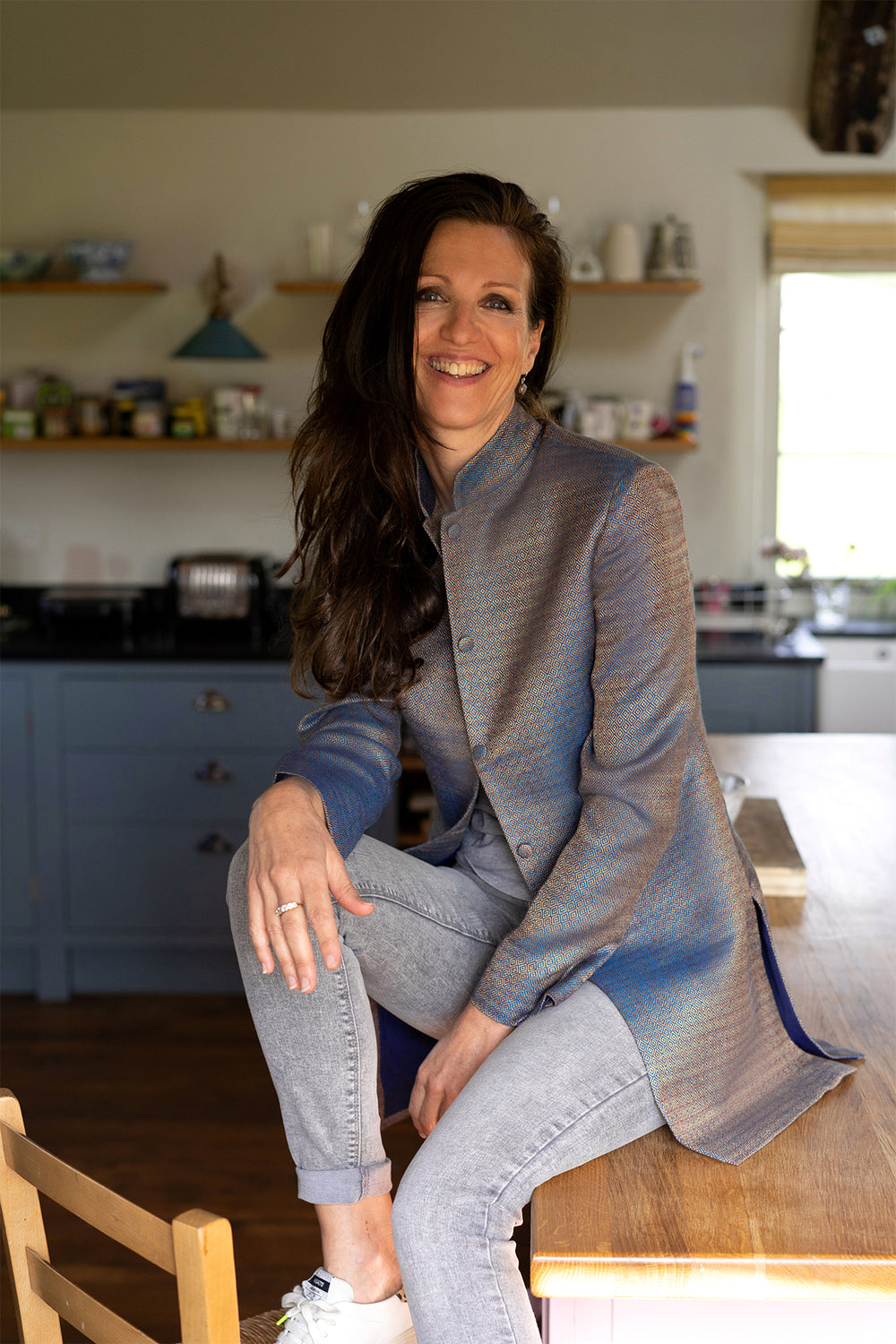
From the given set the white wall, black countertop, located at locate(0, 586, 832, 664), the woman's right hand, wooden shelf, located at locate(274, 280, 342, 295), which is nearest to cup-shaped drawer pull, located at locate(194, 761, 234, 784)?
black countertop, located at locate(0, 586, 832, 664)

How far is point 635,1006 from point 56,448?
3.01 m

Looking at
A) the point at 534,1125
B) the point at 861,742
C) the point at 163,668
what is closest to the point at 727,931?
the point at 534,1125

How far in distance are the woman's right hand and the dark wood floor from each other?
3.60ft

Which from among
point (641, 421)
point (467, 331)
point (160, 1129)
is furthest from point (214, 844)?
point (467, 331)

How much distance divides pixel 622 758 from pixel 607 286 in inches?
102

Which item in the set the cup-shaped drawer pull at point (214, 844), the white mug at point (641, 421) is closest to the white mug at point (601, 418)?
the white mug at point (641, 421)

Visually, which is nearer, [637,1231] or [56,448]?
[637,1231]

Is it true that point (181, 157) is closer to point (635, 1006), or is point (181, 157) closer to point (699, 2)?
point (699, 2)

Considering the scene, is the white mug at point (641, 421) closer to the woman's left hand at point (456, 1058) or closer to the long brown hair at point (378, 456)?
the long brown hair at point (378, 456)

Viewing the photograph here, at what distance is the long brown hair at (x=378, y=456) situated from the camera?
137cm

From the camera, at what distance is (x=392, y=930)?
130 cm

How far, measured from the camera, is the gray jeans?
1.00 meters

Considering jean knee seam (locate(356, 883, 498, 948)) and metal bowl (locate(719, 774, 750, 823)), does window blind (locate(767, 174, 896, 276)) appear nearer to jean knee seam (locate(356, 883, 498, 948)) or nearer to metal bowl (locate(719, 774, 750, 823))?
metal bowl (locate(719, 774, 750, 823))

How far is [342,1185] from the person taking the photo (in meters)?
1.16
